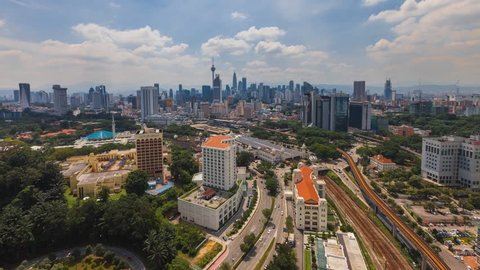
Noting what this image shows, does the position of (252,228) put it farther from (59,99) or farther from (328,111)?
(59,99)

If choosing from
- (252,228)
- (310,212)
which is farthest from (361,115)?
(252,228)

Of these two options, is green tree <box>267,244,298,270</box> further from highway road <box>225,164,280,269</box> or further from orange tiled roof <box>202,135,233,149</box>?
orange tiled roof <box>202,135,233,149</box>

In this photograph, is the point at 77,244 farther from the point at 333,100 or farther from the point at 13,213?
the point at 333,100

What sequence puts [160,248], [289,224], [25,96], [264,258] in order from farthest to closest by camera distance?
1. [25,96]
2. [289,224]
3. [264,258]
4. [160,248]

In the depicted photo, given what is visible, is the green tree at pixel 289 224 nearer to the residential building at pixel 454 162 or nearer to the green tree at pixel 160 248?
the green tree at pixel 160 248

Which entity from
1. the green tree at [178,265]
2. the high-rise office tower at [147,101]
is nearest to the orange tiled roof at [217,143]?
the green tree at [178,265]

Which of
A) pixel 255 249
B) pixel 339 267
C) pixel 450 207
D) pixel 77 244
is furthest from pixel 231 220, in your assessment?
pixel 450 207

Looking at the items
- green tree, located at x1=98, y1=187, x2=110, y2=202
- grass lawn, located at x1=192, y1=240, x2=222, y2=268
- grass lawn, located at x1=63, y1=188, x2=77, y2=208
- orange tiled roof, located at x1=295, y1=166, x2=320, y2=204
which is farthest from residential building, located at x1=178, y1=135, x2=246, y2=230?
grass lawn, located at x1=63, y1=188, x2=77, y2=208
